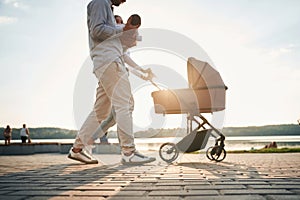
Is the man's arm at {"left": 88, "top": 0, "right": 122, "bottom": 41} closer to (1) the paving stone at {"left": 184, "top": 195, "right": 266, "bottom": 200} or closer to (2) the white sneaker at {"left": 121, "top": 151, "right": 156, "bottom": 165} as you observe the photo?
(2) the white sneaker at {"left": 121, "top": 151, "right": 156, "bottom": 165}

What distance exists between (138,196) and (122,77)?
246 centimetres

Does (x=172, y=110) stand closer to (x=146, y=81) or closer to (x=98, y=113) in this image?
(x=146, y=81)

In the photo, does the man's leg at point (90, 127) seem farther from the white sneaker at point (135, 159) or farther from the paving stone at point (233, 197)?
the paving stone at point (233, 197)

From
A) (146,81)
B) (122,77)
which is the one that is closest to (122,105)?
(122,77)

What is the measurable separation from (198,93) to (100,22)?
1.93 metres

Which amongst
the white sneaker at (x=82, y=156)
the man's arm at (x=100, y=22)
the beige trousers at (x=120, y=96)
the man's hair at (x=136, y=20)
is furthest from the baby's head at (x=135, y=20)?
the white sneaker at (x=82, y=156)

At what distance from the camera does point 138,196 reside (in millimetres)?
1952

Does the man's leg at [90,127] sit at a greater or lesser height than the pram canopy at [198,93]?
lesser

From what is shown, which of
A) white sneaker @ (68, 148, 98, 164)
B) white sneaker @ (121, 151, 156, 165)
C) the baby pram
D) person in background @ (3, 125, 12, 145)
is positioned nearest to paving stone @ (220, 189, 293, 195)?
white sneaker @ (121, 151, 156, 165)

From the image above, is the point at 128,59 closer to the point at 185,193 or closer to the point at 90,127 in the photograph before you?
the point at 90,127

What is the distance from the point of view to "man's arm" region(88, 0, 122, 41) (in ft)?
13.9

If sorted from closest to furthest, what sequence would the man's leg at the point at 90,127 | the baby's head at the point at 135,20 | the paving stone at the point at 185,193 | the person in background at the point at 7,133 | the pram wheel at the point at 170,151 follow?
the paving stone at the point at 185,193 < the baby's head at the point at 135,20 < the man's leg at the point at 90,127 < the pram wheel at the point at 170,151 < the person in background at the point at 7,133

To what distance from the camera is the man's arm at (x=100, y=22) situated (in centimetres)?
424

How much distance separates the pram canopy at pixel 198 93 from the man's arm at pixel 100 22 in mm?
1550
